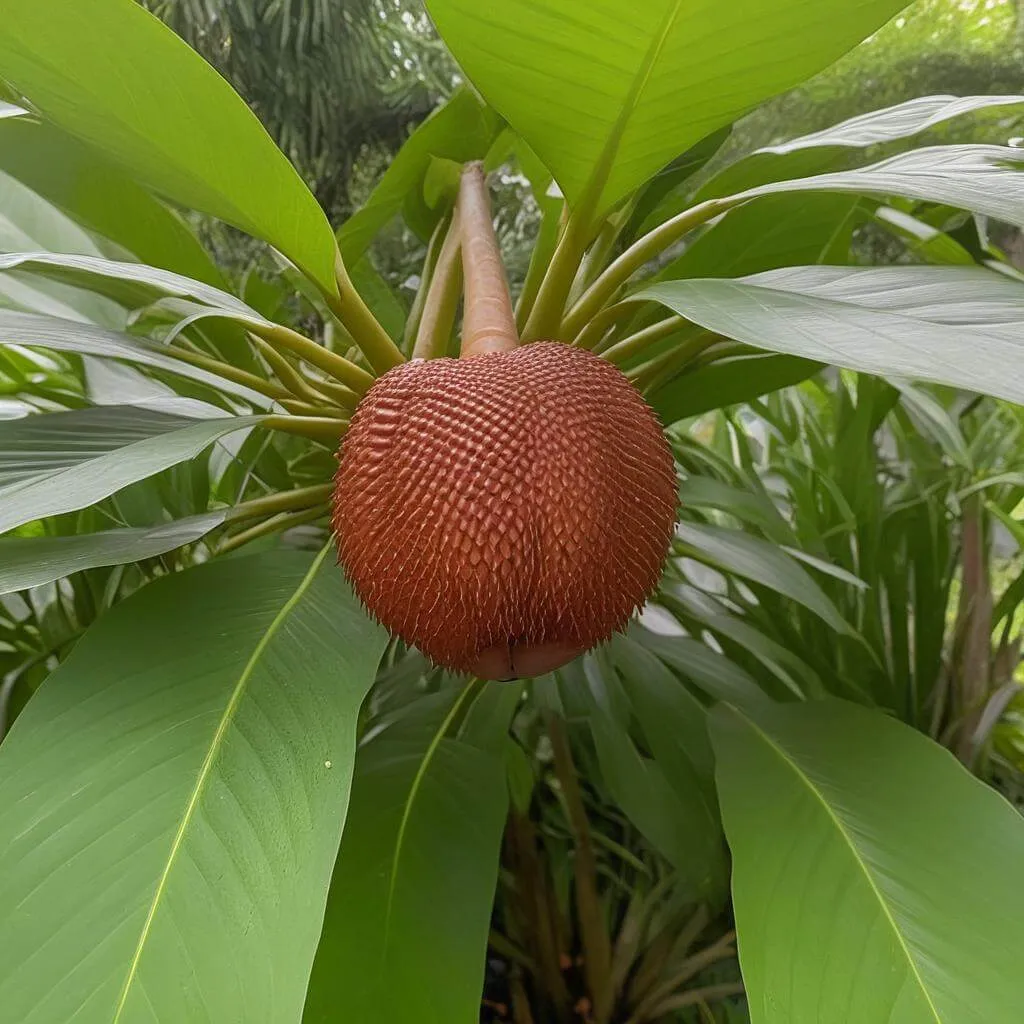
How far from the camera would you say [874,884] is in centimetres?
39

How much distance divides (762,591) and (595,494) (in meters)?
0.46

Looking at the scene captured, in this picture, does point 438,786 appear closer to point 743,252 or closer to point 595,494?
point 595,494

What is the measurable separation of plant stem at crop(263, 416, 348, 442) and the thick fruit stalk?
107 millimetres

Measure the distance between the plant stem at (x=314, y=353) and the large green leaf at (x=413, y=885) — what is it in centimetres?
26

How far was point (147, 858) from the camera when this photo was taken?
31 cm

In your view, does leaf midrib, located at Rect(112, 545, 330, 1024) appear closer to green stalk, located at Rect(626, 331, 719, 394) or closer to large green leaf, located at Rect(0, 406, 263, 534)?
large green leaf, located at Rect(0, 406, 263, 534)

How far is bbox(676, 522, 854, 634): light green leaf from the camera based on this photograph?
545mm

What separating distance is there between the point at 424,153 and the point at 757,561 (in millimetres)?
401

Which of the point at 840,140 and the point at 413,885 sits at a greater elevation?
the point at 840,140

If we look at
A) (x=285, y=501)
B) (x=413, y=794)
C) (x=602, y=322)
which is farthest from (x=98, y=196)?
(x=413, y=794)

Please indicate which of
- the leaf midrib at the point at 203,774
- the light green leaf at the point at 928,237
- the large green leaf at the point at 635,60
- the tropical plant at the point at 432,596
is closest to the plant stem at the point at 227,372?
the tropical plant at the point at 432,596

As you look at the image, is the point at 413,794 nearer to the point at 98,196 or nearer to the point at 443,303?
the point at 443,303

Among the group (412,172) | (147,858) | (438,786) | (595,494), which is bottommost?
(438,786)

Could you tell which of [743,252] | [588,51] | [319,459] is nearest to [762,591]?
[743,252]
